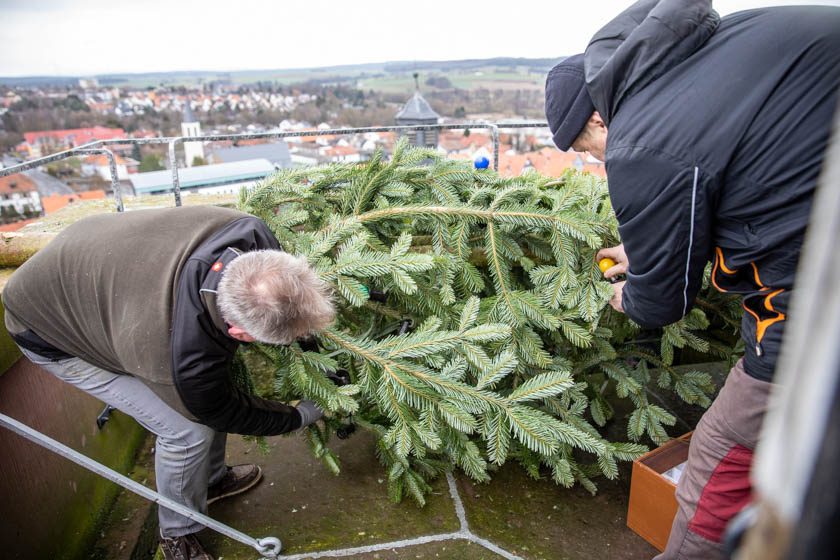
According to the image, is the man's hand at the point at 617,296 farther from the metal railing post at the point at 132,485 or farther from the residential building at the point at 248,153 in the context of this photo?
the residential building at the point at 248,153

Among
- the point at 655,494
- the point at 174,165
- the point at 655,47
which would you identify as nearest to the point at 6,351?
the point at 174,165

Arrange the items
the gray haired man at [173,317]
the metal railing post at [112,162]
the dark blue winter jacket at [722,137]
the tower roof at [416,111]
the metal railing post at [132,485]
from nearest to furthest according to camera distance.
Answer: the dark blue winter jacket at [722,137] → the gray haired man at [173,317] → the metal railing post at [132,485] → the metal railing post at [112,162] → the tower roof at [416,111]

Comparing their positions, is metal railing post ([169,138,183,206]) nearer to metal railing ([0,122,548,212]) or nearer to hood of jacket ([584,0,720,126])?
metal railing ([0,122,548,212])

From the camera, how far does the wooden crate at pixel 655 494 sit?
241cm

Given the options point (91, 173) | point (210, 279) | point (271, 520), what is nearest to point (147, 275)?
point (210, 279)

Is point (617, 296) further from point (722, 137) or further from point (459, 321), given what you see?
point (722, 137)

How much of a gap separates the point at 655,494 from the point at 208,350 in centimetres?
192

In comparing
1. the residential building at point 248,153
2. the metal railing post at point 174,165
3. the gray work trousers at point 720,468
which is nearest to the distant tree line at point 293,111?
the residential building at point 248,153

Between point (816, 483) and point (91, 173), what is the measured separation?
144 ft

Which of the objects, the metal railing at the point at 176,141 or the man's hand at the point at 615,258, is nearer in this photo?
the man's hand at the point at 615,258

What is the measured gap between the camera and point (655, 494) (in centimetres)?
245

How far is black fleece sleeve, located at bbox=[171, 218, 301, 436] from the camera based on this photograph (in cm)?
192

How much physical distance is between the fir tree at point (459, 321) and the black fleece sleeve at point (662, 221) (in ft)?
2.10

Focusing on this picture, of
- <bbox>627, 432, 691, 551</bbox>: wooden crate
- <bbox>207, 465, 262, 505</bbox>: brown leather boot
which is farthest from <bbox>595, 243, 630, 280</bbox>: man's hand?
<bbox>207, 465, 262, 505</bbox>: brown leather boot
